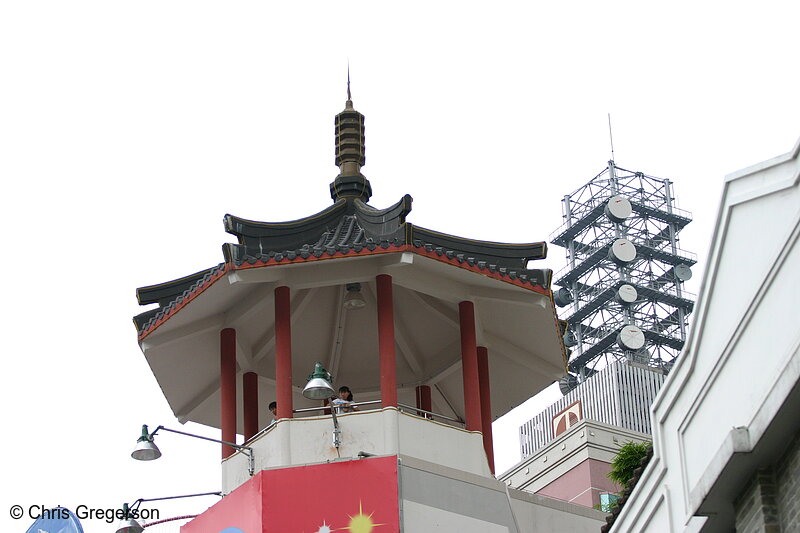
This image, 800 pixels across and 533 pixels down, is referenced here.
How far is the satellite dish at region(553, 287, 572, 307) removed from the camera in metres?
114

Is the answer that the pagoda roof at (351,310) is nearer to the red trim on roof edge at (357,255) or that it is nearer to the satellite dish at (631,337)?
the red trim on roof edge at (357,255)

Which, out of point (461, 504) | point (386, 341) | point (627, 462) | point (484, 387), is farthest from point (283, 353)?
point (627, 462)

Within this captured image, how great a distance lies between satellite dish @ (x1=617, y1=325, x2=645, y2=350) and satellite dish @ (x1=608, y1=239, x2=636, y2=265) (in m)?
4.69

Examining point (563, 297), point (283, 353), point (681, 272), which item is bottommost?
point (283, 353)

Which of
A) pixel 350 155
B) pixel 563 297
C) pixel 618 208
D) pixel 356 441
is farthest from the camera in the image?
pixel 563 297

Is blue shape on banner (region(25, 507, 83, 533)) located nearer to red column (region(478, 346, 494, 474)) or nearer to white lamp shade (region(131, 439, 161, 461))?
white lamp shade (region(131, 439, 161, 461))

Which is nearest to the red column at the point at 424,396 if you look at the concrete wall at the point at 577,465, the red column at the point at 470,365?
the red column at the point at 470,365

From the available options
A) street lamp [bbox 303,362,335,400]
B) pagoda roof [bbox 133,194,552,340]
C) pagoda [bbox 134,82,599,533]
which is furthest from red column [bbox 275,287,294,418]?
street lamp [bbox 303,362,335,400]

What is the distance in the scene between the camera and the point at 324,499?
22234mm

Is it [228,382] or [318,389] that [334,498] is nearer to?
[318,389]

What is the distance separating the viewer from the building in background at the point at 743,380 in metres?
13.9

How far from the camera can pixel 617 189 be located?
11619 cm

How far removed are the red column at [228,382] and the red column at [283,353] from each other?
5.22ft

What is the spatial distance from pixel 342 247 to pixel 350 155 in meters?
4.13
